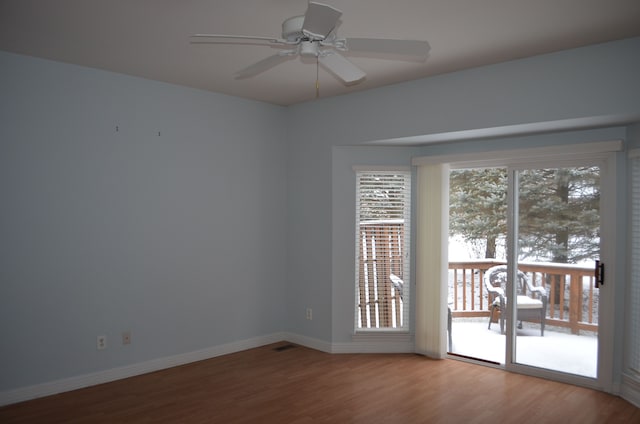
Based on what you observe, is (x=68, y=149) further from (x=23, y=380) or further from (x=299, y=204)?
(x=299, y=204)

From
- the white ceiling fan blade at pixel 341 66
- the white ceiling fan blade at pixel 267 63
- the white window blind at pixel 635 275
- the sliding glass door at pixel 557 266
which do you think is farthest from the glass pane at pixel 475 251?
the white ceiling fan blade at pixel 267 63

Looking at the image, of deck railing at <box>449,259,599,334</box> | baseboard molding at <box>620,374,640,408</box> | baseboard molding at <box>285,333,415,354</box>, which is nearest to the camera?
baseboard molding at <box>620,374,640,408</box>

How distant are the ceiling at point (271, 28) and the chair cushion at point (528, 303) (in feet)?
7.31

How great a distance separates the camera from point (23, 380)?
3.72m

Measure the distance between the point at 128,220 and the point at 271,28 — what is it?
2.28 m

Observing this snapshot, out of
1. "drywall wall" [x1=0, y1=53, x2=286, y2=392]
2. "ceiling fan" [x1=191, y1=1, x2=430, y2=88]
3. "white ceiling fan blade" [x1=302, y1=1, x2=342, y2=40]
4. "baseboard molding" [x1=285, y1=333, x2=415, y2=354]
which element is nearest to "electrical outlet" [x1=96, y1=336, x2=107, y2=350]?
"drywall wall" [x1=0, y1=53, x2=286, y2=392]

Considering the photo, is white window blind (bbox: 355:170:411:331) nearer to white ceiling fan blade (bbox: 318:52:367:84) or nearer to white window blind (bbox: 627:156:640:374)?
white window blind (bbox: 627:156:640:374)

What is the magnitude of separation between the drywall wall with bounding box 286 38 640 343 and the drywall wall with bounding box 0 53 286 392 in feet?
0.99

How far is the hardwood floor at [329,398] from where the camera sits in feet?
11.4

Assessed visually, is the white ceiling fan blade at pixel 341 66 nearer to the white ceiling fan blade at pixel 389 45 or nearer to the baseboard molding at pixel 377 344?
the white ceiling fan blade at pixel 389 45

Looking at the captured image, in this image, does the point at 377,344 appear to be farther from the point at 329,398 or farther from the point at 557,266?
the point at 557,266

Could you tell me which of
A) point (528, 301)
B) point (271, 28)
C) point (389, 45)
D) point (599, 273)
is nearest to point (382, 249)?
point (528, 301)

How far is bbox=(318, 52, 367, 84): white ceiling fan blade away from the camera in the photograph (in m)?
2.60

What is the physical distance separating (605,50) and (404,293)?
116 inches
